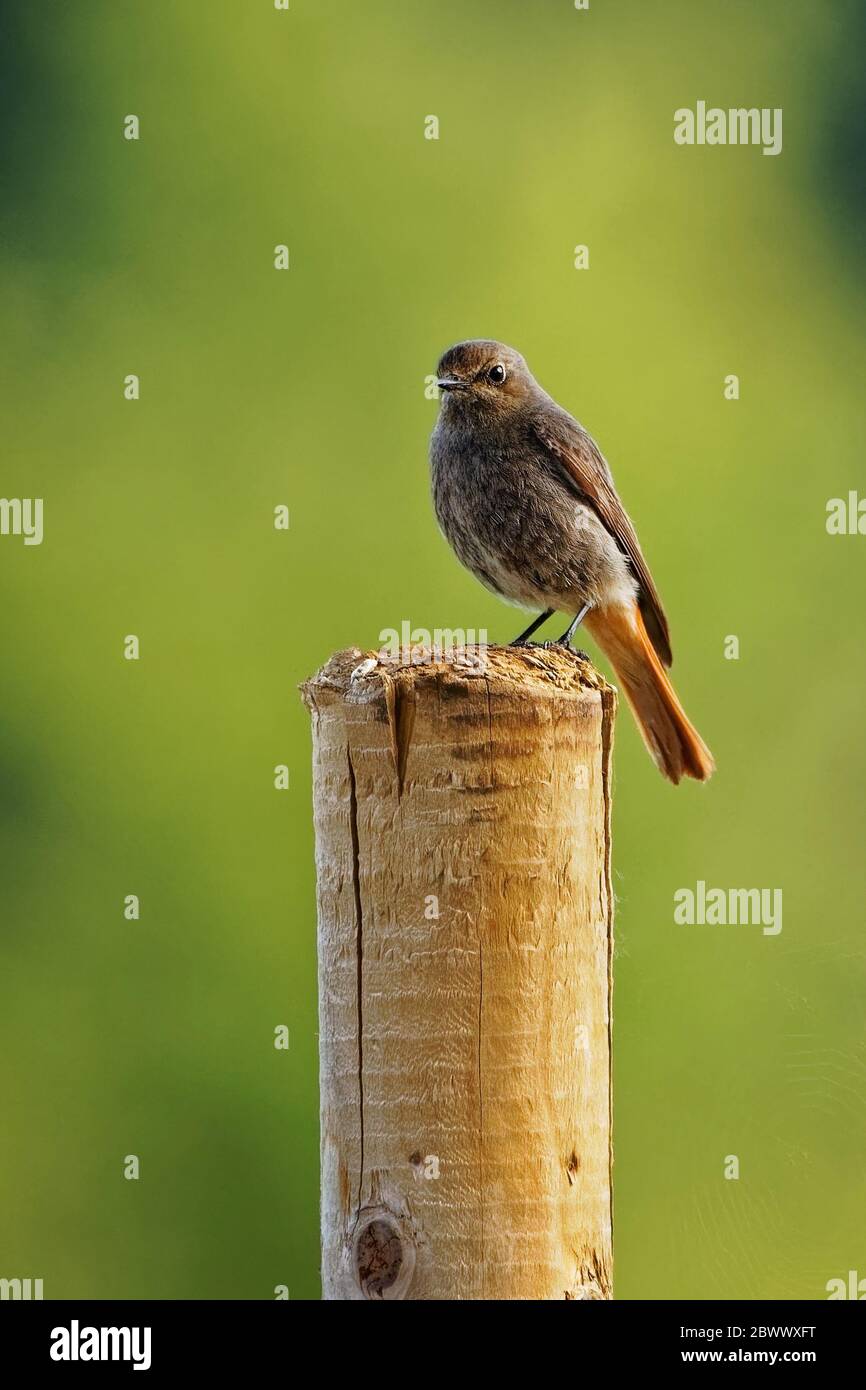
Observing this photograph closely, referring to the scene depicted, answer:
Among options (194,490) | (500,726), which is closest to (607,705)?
(500,726)

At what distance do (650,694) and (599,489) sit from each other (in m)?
0.69

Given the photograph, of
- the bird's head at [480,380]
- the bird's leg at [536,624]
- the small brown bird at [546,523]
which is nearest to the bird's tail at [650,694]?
the small brown bird at [546,523]

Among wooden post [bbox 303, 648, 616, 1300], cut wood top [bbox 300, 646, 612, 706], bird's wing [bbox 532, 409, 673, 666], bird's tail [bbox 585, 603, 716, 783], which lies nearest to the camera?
wooden post [bbox 303, 648, 616, 1300]

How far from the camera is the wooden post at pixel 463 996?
2984 millimetres

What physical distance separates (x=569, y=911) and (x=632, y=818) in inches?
206

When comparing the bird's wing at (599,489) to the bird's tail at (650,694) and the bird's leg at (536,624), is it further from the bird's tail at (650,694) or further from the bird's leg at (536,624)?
the bird's leg at (536,624)

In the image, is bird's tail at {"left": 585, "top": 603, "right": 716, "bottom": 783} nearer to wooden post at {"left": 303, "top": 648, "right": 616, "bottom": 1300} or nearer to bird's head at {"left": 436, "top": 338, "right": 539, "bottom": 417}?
bird's head at {"left": 436, "top": 338, "right": 539, "bottom": 417}

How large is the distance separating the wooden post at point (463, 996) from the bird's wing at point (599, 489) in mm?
2786

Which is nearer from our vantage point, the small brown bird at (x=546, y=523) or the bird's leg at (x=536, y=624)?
the small brown bird at (x=546, y=523)

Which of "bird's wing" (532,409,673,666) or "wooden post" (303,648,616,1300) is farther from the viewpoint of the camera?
"bird's wing" (532,409,673,666)

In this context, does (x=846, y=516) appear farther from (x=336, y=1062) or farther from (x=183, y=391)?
(x=336, y=1062)

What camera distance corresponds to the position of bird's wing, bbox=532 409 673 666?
5.86 meters

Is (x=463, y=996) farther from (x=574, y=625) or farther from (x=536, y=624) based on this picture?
(x=536, y=624)

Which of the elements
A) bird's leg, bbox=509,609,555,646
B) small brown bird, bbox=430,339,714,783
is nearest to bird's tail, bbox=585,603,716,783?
small brown bird, bbox=430,339,714,783
